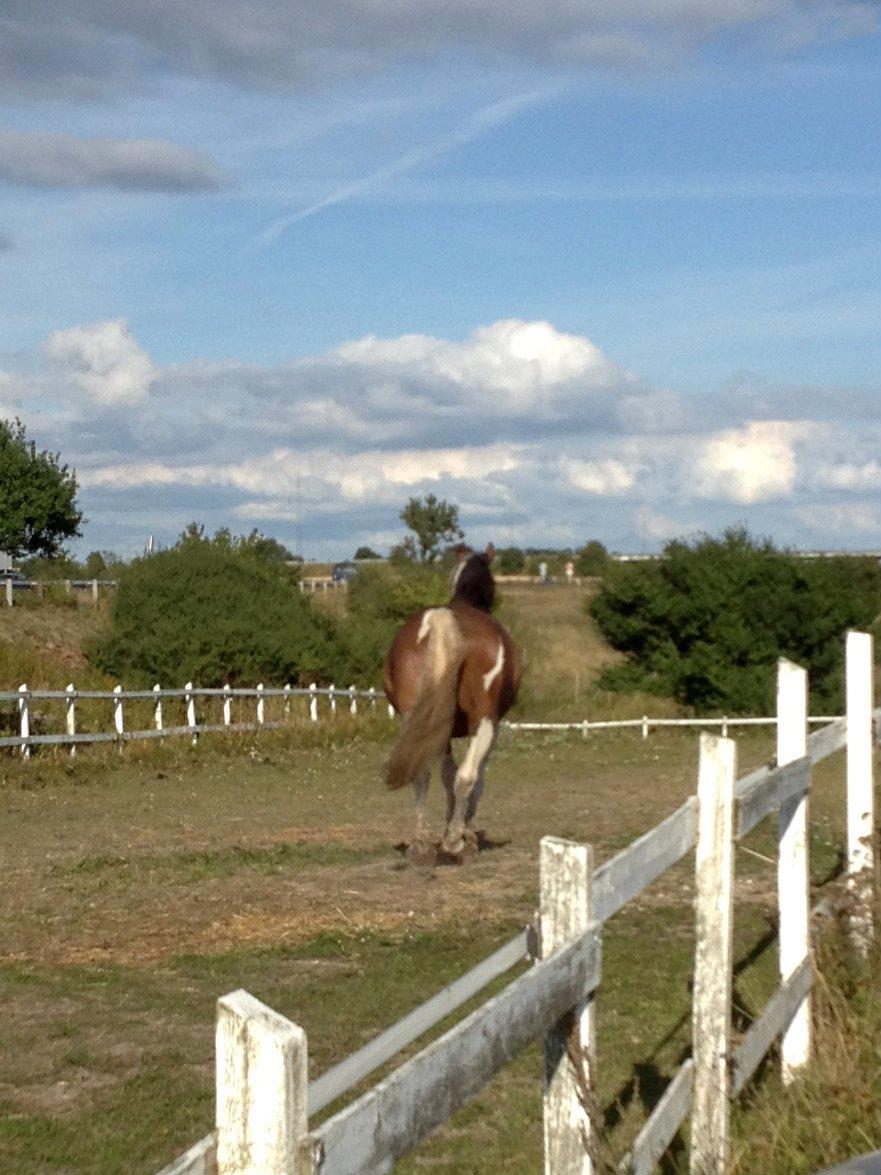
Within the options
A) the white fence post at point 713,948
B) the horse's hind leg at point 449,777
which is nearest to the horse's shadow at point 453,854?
the horse's hind leg at point 449,777

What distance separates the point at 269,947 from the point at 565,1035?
5.47m

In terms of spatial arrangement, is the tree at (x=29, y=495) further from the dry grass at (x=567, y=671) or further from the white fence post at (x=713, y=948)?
the white fence post at (x=713, y=948)

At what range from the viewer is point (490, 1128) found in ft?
19.9

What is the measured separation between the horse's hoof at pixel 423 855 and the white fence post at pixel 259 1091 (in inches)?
378

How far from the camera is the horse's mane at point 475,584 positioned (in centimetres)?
1288

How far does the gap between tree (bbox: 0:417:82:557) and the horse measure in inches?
2081

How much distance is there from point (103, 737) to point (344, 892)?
14.5 metres

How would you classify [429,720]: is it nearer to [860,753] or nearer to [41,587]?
[860,753]

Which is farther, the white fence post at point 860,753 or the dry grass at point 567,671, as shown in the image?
the dry grass at point 567,671

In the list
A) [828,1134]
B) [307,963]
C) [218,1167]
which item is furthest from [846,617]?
[218,1167]

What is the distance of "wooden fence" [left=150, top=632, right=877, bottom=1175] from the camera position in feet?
8.12

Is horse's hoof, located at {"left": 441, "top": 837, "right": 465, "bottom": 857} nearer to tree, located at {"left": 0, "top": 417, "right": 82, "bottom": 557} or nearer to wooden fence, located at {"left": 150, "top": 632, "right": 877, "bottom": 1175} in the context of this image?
wooden fence, located at {"left": 150, "top": 632, "right": 877, "bottom": 1175}

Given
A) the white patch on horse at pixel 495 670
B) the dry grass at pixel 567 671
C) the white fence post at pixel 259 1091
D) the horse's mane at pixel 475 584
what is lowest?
the dry grass at pixel 567 671

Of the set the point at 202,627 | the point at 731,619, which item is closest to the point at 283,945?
the point at 202,627
